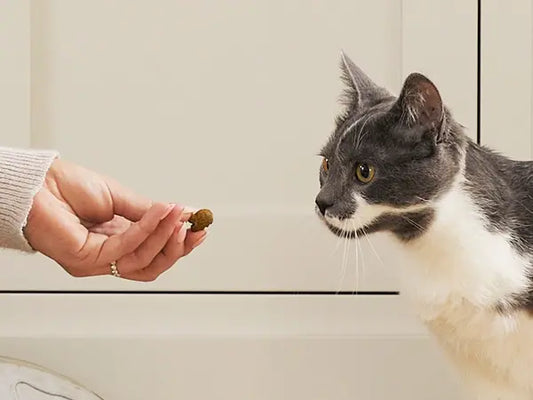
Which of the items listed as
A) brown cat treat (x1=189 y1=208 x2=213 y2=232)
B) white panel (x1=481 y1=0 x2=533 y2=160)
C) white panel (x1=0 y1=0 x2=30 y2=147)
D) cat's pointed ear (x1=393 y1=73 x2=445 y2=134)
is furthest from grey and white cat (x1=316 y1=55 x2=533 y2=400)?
white panel (x1=0 y1=0 x2=30 y2=147)

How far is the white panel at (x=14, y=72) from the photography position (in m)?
1.38

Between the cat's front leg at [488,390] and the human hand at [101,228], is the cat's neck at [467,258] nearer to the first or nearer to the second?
the cat's front leg at [488,390]

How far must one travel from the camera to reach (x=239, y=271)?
1.41m

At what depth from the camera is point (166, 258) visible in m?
1.06

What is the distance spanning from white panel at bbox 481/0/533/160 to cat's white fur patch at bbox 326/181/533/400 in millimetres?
331

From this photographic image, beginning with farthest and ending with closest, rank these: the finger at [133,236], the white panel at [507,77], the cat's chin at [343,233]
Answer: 1. the white panel at [507,77]
2. the cat's chin at [343,233]
3. the finger at [133,236]

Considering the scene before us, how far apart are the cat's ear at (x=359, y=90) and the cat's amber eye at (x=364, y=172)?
0.11 metres

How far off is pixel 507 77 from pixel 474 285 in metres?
0.43

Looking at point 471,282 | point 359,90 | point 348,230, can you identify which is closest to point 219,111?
point 359,90

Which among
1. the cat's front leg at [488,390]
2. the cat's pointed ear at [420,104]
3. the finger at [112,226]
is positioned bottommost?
the cat's front leg at [488,390]

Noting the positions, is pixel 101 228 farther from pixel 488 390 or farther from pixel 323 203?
pixel 488 390

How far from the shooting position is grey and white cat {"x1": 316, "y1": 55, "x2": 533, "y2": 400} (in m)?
1.05

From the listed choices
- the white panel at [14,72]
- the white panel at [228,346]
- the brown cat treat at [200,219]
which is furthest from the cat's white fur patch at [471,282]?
the white panel at [14,72]

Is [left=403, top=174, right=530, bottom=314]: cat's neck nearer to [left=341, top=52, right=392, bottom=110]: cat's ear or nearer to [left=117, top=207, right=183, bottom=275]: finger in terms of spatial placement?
[left=341, top=52, right=392, bottom=110]: cat's ear
